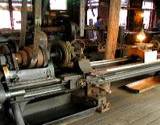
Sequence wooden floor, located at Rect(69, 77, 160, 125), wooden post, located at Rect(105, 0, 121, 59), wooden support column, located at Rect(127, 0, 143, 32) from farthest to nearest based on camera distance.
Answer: wooden support column, located at Rect(127, 0, 143, 32)
wooden post, located at Rect(105, 0, 121, 59)
wooden floor, located at Rect(69, 77, 160, 125)

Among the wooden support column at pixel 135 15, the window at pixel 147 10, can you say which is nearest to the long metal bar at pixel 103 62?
the wooden support column at pixel 135 15

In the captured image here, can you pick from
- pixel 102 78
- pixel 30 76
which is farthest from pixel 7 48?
pixel 102 78

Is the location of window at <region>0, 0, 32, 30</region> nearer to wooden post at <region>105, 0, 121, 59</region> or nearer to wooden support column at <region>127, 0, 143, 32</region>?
wooden post at <region>105, 0, 121, 59</region>

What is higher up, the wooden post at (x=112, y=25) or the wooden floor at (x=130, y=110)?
the wooden post at (x=112, y=25)

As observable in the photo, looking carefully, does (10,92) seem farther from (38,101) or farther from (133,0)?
(133,0)

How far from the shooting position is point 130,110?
2.55 metres

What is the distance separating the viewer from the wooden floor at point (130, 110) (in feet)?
7.50

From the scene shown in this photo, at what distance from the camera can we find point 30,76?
81.7 inches

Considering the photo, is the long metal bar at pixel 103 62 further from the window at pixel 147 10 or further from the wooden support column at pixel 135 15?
the window at pixel 147 10

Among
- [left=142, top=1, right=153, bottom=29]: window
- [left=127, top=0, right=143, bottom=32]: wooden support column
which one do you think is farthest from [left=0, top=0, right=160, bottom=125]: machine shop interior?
[left=142, top=1, right=153, bottom=29]: window

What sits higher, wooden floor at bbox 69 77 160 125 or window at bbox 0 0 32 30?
window at bbox 0 0 32 30

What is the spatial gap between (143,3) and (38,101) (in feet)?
32.6

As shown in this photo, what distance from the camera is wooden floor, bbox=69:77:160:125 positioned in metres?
2.29

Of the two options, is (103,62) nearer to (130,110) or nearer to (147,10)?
(130,110)
